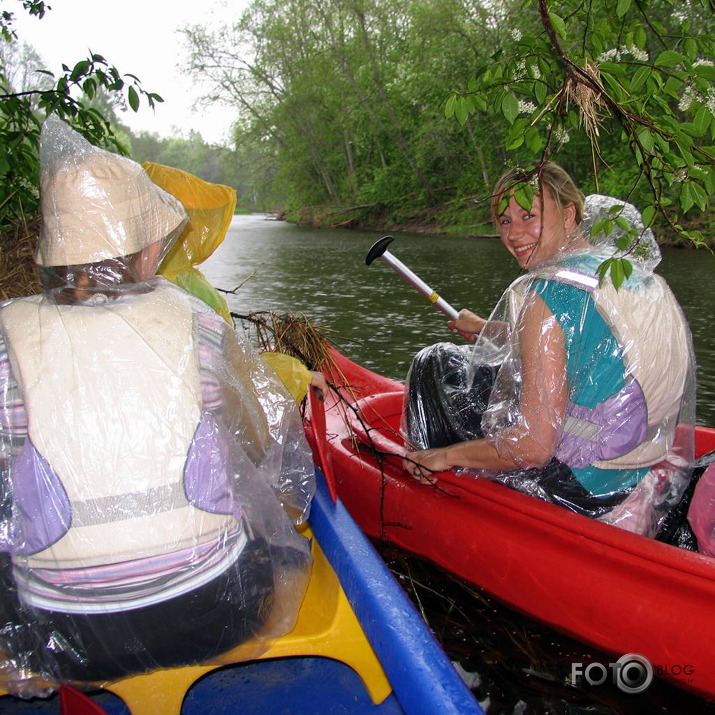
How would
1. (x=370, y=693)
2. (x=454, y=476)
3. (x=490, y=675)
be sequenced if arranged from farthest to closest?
(x=454, y=476)
(x=490, y=675)
(x=370, y=693)

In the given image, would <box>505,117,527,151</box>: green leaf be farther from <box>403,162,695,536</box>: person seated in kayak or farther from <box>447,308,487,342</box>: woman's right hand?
<box>447,308,487,342</box>: woman's right hand

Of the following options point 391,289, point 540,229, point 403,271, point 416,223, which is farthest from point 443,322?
point 416,223

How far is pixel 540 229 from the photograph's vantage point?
82.4 inches

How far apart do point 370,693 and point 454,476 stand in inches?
36.1

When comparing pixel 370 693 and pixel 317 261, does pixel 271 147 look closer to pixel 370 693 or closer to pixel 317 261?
pixel 317 261

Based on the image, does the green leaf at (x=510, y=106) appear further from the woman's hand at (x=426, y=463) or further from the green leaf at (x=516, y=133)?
the woman's hand at (x=426, y=463)

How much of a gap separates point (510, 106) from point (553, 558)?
1.39 metres

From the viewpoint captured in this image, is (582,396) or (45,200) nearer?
(45,200)

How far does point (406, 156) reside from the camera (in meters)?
23.4

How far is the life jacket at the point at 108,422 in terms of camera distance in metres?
1.18

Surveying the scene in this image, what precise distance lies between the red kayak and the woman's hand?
0.05m

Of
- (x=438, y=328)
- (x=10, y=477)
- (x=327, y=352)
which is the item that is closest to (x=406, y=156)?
(x=438, y=328)

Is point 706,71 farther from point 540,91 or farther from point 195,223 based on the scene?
point 195,223

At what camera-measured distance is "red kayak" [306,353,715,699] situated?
1.85 m
